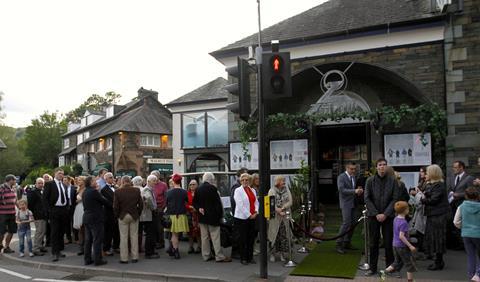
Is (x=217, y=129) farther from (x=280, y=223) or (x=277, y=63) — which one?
(x=277, y=63)

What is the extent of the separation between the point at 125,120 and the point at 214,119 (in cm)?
1959

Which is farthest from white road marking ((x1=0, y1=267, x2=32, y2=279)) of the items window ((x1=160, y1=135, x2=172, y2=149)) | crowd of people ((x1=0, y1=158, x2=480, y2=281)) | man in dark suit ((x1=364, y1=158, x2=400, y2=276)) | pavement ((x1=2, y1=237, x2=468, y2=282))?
window ((x1=160, y1=135, x2=172, y2=149))

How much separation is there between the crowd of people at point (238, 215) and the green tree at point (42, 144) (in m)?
66.0

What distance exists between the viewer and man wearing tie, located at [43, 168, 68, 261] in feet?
35.2

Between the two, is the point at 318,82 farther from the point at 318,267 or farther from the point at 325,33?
the point at 318,267

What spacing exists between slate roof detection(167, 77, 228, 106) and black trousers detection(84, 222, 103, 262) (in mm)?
18018

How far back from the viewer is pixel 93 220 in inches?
384

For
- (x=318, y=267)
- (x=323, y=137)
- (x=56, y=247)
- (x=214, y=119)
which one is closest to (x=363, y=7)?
(x=323, y=137)

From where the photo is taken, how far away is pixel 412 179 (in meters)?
12.3

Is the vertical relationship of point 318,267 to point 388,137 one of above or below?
below

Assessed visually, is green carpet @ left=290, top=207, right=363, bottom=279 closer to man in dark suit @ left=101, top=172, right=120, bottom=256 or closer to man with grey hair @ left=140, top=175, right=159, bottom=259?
man with grey hair @ left=140, top=175, right=159, bottom=259

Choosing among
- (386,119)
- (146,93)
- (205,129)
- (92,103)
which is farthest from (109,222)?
(92,103)

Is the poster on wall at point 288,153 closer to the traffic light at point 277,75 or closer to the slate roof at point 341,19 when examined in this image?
the slate roof at point 341,19

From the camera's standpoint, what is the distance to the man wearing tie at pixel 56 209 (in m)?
10.7
